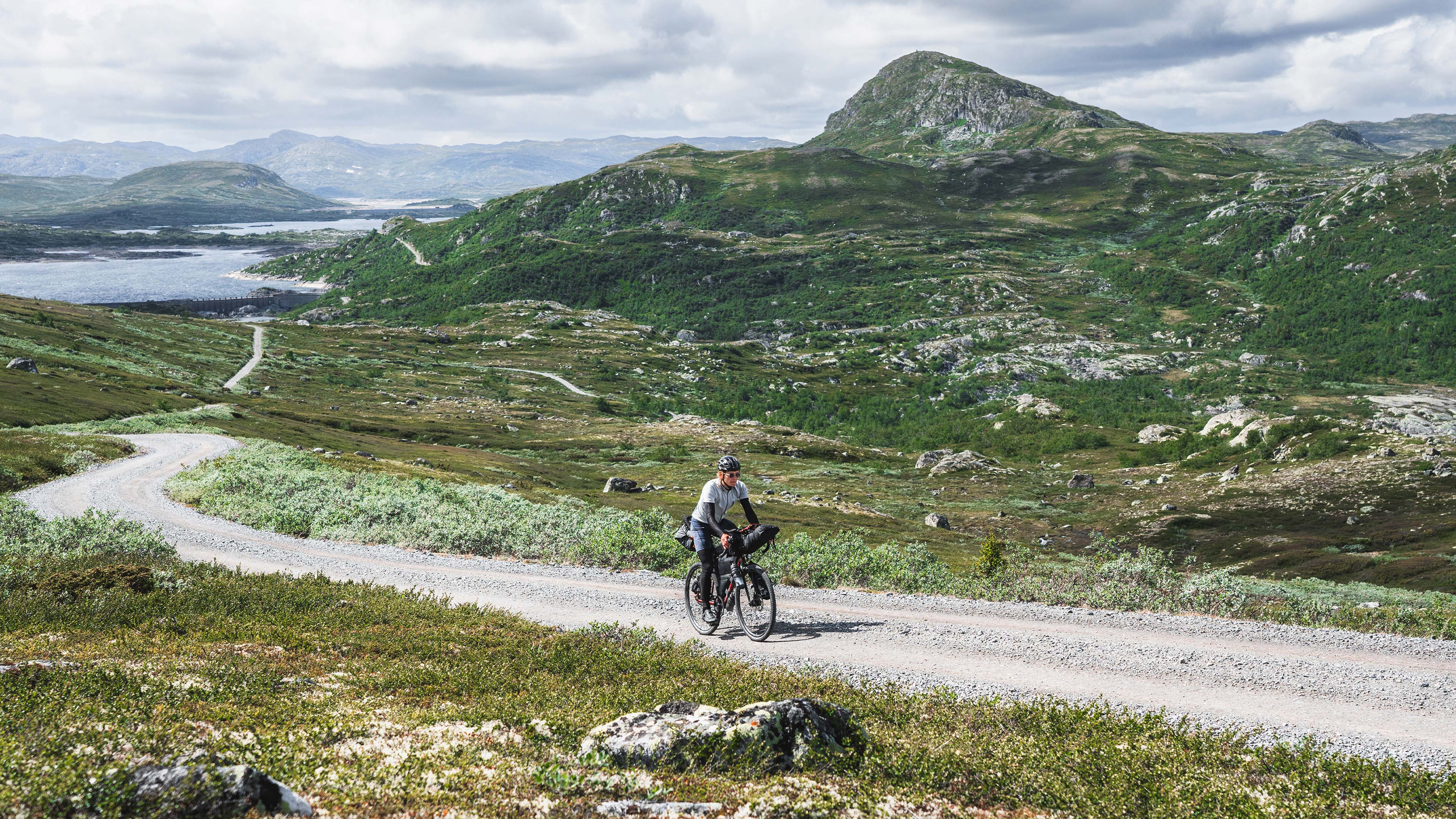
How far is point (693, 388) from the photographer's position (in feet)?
641

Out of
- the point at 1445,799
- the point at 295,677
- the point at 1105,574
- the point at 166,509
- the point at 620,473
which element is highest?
the point at 1445,799

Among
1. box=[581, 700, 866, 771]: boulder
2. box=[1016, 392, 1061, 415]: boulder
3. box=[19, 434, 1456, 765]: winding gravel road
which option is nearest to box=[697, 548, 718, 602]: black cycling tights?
box=[19, 434, 1456, 765]: winding gravel road

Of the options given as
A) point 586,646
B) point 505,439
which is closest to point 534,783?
point 586,646

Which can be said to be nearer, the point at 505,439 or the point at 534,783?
the point at 534,783

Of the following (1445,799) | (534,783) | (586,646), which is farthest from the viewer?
(586,646)

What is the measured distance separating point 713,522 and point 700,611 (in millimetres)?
3055

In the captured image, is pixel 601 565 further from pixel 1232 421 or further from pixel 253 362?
pixel 253 362

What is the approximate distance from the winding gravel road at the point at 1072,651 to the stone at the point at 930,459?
102 metres

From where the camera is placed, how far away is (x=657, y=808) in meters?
8.22

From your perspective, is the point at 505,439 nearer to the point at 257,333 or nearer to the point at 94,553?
the point at 94,553

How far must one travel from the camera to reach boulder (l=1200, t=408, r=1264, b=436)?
114 meters

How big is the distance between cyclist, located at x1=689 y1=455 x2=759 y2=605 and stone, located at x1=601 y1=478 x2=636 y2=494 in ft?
224

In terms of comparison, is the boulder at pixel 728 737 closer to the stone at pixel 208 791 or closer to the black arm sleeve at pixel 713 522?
the stone at pixel 208 791

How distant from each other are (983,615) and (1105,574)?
8.40 meters
